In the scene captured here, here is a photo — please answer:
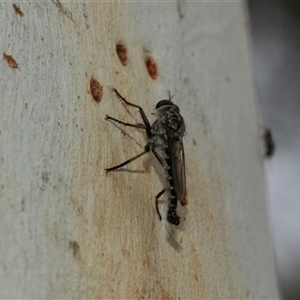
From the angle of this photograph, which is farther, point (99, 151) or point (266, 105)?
point (266, 105)

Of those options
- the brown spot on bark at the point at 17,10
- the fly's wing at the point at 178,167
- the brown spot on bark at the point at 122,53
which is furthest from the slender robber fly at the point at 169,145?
the brown spot on bark at the point at 17,10

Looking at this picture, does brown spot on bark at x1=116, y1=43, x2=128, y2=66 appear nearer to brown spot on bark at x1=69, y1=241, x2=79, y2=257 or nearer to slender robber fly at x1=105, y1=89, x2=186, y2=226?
slender robber fly at x1=105, y1=89, x2=186, y2=226

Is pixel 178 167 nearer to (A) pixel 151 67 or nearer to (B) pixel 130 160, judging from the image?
(B) pixel 130 160

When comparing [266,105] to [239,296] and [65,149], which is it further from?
[65,149]

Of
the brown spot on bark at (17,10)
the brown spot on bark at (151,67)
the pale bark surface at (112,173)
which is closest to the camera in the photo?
the pale bark surface at (112,173)

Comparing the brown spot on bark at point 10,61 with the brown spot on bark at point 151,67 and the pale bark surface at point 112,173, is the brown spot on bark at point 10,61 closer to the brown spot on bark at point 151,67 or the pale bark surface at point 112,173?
the pale bark surface at point 112,173

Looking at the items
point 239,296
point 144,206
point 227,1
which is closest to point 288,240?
point 227,1

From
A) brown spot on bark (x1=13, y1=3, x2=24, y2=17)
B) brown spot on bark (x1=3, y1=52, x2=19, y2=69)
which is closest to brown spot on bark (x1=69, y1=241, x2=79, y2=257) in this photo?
brown spot on bark (x1=3, y1=52, x2=19, y2=69)
